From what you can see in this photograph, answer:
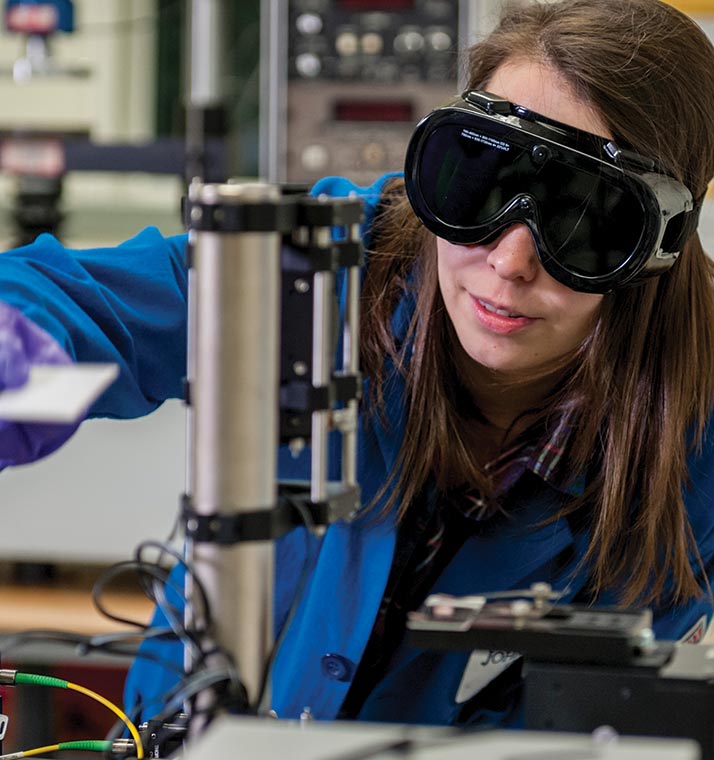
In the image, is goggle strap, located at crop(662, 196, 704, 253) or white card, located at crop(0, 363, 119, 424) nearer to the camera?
→ white card, located at crop(0, 363, 119, 424)

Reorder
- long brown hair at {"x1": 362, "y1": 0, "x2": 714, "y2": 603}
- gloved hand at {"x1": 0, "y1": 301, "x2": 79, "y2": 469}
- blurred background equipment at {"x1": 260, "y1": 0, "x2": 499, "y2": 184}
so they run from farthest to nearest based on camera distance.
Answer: blurred background equipment at {"x1": 260, "y1": 0, "x2": 499, "y2": 184} < long brown hair at {"x1": 362, "y1": 0, "x2": 714, "y2": 603} < gloved hand at {"x1": 0, "y1": 301, "x2": 79, "y2": 469}

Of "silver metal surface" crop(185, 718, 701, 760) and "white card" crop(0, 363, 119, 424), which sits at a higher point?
"white card" crop(0, 363, 119, 424)

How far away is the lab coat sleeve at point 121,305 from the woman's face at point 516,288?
0.28m

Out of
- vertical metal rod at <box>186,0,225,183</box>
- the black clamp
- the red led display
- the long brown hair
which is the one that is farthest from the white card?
the red led display

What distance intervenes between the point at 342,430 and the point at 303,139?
238 centimetres

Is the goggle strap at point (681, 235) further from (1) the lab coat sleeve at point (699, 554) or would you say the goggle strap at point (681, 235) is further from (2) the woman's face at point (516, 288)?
(1) the lab coat sleeve at point (699, 554)

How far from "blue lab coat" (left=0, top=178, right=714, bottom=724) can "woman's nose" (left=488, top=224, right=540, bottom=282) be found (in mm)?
220

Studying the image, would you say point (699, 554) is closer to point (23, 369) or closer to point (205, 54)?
point (23, 369)

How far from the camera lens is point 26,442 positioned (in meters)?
0.97

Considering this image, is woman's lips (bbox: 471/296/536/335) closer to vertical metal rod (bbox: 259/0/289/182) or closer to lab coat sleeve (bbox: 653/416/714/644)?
lab coat sleeve (bbox: 653/416/714/644)

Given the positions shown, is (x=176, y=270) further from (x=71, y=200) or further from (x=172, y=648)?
(x=71, y=200)

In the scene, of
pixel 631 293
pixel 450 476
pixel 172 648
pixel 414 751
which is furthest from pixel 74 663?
pixel 414 751

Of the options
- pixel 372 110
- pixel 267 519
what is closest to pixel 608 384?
pixel 267 519

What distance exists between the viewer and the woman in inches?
46.1
